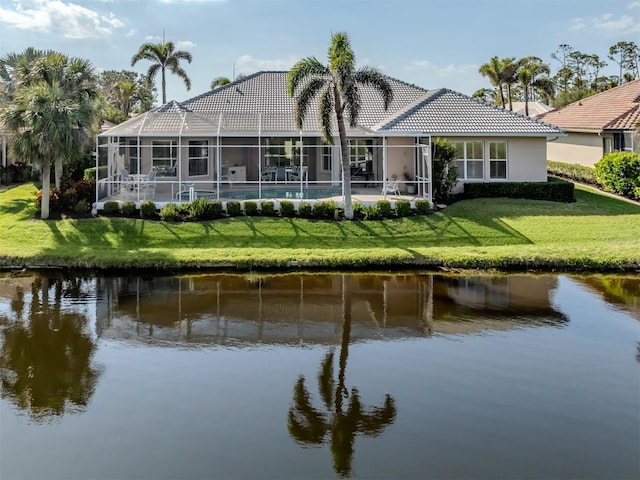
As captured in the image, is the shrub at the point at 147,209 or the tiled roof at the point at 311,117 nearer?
the shrub at the point at 147,209

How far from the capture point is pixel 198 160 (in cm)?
2639

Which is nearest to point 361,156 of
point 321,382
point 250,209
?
point 250,209

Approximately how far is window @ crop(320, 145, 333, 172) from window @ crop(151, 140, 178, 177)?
6.55m

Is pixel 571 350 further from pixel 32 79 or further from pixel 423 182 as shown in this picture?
pixel 32 79

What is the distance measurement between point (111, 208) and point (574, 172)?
22.7 metres

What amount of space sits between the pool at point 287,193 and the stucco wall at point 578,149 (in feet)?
47.8

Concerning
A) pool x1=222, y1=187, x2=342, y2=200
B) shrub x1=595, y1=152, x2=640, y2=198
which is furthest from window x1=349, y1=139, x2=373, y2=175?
shrub x1=595, y1=152, x2=640, y2=198

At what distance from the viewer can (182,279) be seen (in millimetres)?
15766

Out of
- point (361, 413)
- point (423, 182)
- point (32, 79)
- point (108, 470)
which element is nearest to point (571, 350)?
point (361, 413)

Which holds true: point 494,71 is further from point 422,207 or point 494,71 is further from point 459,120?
point 422,207

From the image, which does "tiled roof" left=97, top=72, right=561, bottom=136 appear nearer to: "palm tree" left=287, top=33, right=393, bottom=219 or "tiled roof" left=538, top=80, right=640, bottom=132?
"palm tree" left=287, top=33, right=393, bottom=219

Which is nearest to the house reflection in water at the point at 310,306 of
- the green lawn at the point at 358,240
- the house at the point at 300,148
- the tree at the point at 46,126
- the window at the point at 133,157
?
the green lawn at the point at 358,240

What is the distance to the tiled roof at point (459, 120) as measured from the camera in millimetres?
24250

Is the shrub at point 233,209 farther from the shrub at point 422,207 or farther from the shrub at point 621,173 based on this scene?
the shrub at point 621,173
